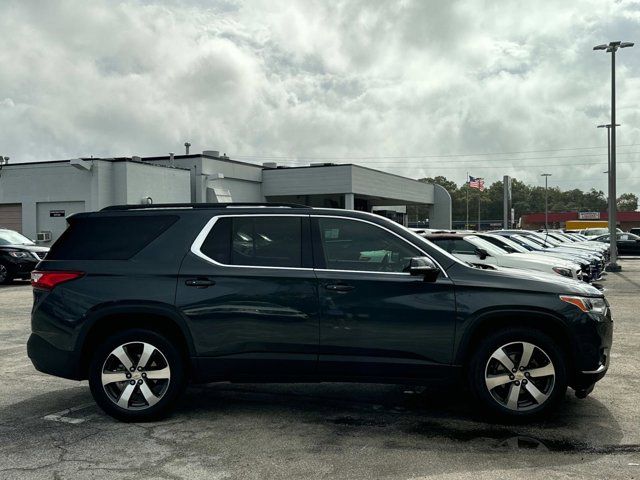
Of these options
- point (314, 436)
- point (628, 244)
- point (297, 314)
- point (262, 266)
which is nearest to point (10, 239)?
point (262, 266)

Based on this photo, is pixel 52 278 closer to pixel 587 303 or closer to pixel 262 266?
pixel 262 266

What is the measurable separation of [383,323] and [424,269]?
533 mm

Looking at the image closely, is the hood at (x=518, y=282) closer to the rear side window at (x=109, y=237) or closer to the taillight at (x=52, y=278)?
the rear side window at (x=109, y=237)

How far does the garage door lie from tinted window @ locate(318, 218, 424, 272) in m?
30.6

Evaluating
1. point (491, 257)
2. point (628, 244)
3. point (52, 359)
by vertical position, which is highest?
point (491, 257)

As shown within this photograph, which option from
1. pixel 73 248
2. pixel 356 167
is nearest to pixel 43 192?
pixel 356 167

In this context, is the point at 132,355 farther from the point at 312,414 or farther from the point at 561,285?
the point at 561,285

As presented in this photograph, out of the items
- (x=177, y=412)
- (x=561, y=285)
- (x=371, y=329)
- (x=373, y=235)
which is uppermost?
(x=373, y=235)

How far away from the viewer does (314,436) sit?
474cm

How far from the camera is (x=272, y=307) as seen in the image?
501cm

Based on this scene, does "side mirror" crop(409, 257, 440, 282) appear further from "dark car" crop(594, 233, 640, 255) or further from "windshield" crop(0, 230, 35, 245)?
"dark car" crop(594, 233, 640, 255)

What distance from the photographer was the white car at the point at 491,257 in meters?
10.9

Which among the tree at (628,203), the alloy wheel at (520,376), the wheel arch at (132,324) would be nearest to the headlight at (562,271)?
the alloy wheel at (520,376)

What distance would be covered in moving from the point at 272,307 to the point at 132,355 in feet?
4.08
